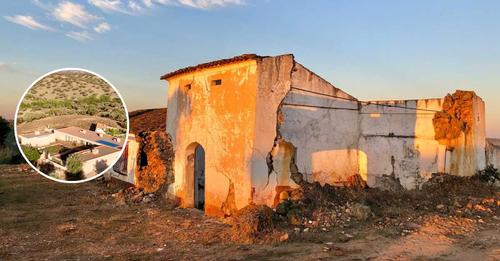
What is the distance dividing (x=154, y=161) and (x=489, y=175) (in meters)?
10.3

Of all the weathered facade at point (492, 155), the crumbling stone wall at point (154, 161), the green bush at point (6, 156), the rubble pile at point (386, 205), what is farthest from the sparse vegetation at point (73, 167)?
the green bush at point (6, 156)

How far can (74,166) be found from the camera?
7.06 meters

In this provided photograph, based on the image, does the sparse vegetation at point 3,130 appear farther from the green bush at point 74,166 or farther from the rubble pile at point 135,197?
the green bush at point 74,166

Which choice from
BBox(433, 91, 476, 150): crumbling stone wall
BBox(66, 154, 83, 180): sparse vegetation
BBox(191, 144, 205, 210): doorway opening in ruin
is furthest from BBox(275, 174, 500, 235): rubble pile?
BBox(66, 154, 83, 180): sparse vegetation

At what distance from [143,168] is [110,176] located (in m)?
3.89

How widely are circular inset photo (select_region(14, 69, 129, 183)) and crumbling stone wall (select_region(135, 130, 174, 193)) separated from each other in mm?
5487

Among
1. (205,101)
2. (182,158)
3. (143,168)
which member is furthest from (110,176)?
(205,101)

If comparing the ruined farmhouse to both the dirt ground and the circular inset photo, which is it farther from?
the circular inset photo

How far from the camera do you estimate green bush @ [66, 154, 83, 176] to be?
6938 mm

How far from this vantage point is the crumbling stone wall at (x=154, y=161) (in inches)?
511

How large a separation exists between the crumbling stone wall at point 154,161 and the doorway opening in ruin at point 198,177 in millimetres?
802

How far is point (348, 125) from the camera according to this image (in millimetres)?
11836

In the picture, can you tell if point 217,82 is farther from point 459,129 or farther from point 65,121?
point 459,129

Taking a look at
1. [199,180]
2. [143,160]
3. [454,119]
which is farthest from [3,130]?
[454,119]
